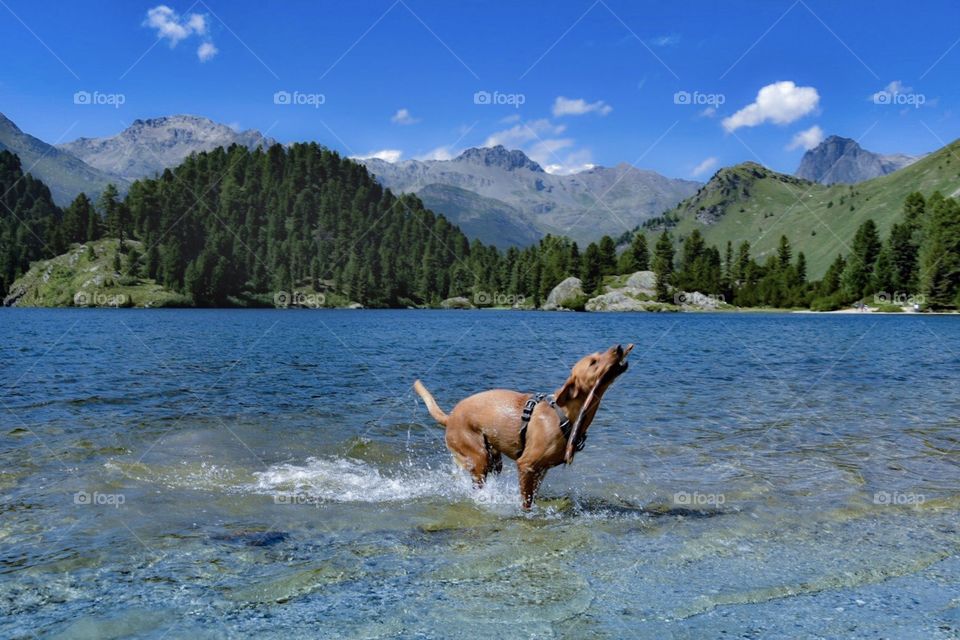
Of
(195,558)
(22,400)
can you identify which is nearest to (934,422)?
(195,558)

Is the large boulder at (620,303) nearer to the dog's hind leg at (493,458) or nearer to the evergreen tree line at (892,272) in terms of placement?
the evergreen tree line at (892,272)

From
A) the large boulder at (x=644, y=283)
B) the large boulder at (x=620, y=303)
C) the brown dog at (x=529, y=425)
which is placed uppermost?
the large boulder at (x=644, y=283)

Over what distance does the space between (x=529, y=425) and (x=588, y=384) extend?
50.0 inches

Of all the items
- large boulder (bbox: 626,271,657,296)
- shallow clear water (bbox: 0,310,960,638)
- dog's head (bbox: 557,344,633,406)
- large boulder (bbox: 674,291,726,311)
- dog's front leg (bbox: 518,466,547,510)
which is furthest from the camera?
large boulder (bbox: 626,271,657,296)

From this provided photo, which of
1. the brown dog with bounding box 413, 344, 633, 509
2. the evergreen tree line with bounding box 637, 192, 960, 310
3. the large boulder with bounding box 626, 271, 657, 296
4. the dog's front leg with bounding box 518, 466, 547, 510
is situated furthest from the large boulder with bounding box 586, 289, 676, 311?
the dog's front leg with bounding box 518, 466, 547, 510

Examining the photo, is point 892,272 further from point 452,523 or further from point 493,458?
point 452,523

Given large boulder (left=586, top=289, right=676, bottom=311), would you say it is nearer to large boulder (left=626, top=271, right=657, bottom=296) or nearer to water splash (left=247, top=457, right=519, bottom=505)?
large boulder (left=626, top=271, right=657, bottom=296)

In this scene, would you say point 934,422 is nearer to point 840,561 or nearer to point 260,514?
point 840,561

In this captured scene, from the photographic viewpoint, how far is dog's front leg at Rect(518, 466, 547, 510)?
9.68 meters

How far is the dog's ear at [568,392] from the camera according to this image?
8.97 metres

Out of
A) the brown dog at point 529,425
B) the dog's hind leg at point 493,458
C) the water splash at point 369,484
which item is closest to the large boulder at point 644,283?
the water splash at point 369,484

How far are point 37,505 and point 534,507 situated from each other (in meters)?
7.94

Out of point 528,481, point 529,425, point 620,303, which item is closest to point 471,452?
point 528,481

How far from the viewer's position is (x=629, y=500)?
37.9ft
